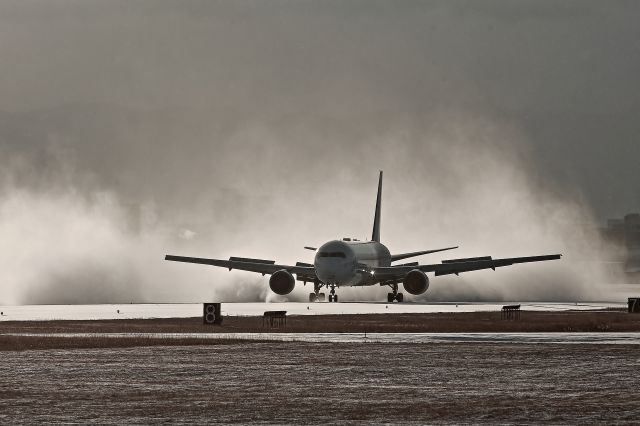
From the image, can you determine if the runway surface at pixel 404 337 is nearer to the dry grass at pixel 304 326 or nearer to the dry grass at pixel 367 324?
the dry grass at pixel 304 326

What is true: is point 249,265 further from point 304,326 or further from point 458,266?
point 304,326

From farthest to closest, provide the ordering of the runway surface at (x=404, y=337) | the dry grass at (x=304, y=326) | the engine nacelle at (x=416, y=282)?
1. the engine nacelle at (x=416, y=282)
2. the runway surface at (x=404, y=337)
3. the dry grass at (x=304, y=326)

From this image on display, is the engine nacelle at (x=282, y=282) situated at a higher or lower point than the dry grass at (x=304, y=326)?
higher

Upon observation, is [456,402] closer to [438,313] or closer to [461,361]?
[461,361]

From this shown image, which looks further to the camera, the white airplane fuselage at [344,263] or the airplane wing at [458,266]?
the airplane wing at [458,266]

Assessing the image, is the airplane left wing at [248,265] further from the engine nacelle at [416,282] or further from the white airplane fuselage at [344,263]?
the engine nacelle at [416,282]

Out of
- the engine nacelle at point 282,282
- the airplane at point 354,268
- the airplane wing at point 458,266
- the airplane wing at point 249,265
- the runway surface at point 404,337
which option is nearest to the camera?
the runway surface at point 404,337

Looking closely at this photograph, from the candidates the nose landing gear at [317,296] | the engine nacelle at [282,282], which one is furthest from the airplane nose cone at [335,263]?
the nose landing gear at [317,296]

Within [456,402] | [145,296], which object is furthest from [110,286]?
[456,402]

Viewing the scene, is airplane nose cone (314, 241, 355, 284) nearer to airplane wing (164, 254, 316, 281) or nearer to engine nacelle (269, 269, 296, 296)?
engine nacelle (269, 269, 296, 296)

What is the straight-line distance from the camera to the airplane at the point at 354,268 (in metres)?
118

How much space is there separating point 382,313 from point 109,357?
4325 cm

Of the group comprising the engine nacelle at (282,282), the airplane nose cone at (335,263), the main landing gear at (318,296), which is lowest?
the main landing gear at (318,296)

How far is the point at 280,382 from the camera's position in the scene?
3788cm
